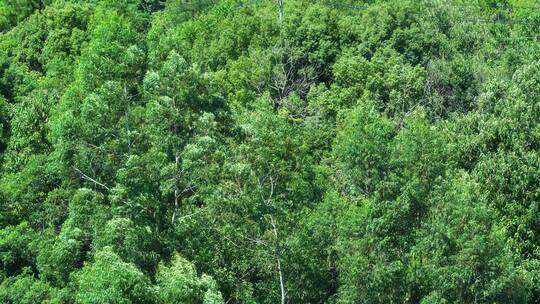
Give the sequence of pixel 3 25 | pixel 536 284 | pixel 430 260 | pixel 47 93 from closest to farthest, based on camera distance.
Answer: pixel 430 260 → pixel 536 284 → pixel 47 93 → pixel 3 25

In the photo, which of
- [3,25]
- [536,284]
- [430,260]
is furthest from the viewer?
[3,25]

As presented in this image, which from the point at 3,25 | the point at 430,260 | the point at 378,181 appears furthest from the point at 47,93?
the point at 3,25

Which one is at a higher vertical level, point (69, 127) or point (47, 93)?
point (69, 127)

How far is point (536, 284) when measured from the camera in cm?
4156

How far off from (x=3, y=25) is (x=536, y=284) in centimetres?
5637

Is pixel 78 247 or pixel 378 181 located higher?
pixel 378 181

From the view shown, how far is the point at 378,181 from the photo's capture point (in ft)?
133

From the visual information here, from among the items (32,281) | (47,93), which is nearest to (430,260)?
(32,281)

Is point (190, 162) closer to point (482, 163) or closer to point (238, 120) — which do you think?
point (238, 120)

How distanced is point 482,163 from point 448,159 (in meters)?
2.44

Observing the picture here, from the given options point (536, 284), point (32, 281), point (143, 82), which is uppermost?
point (143, 82)

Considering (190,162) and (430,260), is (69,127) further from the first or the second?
(430,260)

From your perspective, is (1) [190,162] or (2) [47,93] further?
(2) [47,93]

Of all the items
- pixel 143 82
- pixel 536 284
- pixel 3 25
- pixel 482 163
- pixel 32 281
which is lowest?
pixel 3 25
